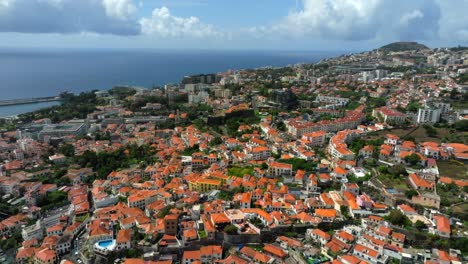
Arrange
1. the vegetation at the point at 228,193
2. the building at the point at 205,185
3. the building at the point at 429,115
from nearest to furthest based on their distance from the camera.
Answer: the vegetation at the point at 228,193
the building at the point at 205,185
the building at the point at 429,115

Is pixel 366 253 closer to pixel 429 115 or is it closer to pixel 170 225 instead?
pixel 170 225

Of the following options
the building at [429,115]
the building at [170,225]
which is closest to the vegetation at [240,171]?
the building at [170,225]

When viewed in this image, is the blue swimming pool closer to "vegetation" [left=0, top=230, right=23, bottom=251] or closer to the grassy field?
"vegetation" [left=0, top=230, right=23, bottom=251]

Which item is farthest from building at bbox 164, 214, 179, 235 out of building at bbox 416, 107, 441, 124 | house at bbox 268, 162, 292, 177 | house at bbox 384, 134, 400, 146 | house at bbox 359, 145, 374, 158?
→ building at bbox 416, 107, 441, 124

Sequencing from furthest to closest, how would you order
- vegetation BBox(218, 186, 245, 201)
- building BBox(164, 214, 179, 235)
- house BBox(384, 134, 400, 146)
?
house BBox(384, 134, 400, 146)
vegetation BBox(218, 186, 245, 201)
building BBox(164, 214, 179, 235)

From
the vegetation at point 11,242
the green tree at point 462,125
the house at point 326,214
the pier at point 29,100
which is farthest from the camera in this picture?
the pier at point 29,100

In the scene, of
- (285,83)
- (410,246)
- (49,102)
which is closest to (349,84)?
(285,83)

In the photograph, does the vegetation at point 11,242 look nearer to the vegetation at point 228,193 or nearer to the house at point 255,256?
the vegetation at point 228,193

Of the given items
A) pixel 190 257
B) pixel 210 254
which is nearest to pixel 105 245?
pixel 190 257

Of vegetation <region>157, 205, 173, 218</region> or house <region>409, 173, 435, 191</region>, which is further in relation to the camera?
house <region>409, 173, 435, 191</region>
